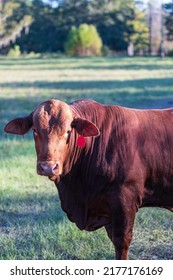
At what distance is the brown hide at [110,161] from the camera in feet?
11.6

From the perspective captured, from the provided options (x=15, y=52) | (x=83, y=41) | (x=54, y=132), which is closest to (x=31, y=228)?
(x=54, y=132)

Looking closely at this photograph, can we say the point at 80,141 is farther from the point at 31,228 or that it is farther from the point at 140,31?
the point at 140,31

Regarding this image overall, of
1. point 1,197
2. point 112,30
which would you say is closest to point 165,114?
point 1,197

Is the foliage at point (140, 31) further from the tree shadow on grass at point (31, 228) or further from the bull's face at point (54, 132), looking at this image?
the bull's face at point (54, 132)

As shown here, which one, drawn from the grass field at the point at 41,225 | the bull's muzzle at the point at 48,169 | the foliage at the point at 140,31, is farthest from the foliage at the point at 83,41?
the bull's muzzle at the point at 48,169

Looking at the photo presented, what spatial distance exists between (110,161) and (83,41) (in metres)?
50.6

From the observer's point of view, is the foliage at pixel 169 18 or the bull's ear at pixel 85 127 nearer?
the bull's ear at pixel 85 127

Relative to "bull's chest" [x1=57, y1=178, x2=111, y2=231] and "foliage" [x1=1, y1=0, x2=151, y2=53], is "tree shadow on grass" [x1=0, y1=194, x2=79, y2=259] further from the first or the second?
"foliage" [x1=1, y1=0, x2=151, y2=53]

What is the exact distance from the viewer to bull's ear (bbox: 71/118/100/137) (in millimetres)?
3527

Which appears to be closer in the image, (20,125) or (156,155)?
(20,125)

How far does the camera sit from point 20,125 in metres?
3.68

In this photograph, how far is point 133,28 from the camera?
52.2m
